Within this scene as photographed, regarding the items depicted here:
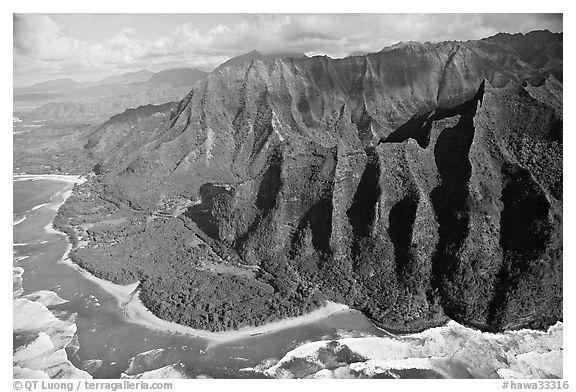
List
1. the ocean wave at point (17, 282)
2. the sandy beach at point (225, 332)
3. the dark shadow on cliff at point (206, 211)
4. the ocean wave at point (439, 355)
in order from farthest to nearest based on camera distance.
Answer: the dark shadow on cliff at point (206, 211)
the ocean wave at point (17, 282)
the sandy beach at point (225, 332)
the ocean wave at point (439, 355)

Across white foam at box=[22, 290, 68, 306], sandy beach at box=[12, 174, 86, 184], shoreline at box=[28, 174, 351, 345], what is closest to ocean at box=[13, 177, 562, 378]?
white foam at box=[22, 290, 68, 306]

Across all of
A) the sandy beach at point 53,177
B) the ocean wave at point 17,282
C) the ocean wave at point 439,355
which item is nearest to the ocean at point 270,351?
the ocean wave at point 439,355

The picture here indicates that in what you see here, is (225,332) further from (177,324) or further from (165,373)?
(165,373)

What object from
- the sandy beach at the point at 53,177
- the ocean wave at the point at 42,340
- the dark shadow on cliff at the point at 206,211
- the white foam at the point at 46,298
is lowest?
the ocean wave at the point at 42,340

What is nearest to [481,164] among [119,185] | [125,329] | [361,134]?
[125,329]

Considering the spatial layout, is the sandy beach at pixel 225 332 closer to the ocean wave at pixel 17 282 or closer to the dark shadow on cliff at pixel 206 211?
the ocean wave at pixel 17 282

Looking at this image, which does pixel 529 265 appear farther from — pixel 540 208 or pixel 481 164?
pixel 481 164

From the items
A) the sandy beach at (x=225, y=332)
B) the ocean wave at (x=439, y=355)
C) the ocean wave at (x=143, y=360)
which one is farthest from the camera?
the sandy beach at (x=225, y=332)
